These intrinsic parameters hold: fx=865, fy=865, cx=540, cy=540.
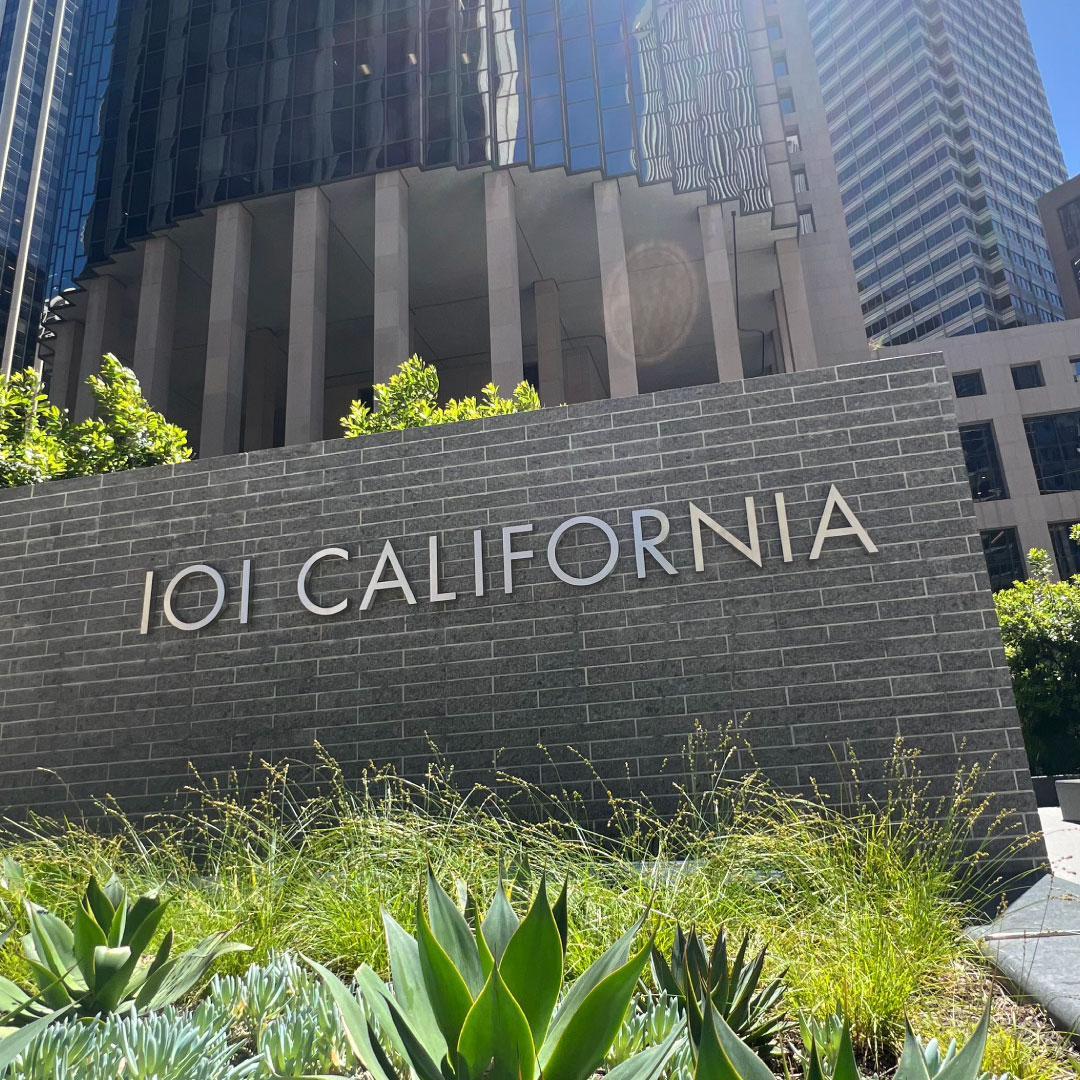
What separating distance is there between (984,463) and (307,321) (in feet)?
97.4

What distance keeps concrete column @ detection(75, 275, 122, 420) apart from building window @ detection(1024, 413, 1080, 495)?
3561 centimetres

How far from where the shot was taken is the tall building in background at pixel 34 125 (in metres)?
34.8

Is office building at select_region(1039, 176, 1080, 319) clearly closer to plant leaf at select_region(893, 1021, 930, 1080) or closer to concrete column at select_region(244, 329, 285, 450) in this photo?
concrete column at select_region(244, 329, 285, 450)

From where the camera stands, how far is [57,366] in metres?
28.2

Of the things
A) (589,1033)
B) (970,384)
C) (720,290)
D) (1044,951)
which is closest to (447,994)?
(589,1033)

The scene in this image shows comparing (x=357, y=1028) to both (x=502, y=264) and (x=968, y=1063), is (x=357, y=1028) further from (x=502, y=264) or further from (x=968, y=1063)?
(x=502, y=264)

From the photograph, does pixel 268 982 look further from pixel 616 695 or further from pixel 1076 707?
pixel 1076 707

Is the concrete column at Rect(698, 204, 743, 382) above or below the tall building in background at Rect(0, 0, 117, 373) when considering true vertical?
below

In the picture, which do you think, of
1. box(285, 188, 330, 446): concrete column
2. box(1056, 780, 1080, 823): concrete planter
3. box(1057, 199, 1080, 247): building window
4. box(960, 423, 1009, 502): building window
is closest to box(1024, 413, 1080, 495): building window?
box(960, 423, 1009, 502): building window

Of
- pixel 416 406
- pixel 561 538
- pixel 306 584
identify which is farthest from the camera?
pixel 416 406

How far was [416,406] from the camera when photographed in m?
10.6

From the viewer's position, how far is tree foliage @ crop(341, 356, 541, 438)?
392 inches

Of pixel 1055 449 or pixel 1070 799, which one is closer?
pixel 1070 799

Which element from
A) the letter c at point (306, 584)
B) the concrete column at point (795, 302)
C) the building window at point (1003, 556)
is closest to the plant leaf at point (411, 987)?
the letter c at point (306, 584)
